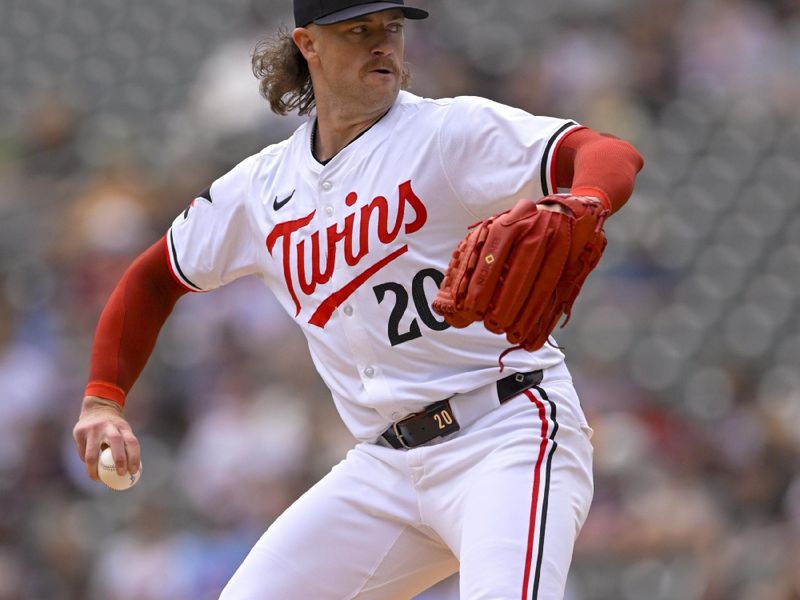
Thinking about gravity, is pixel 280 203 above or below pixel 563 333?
above

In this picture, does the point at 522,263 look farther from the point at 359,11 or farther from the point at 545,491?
the point at 359,11

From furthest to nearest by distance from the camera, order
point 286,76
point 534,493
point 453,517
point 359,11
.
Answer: point 286,76
point 359,11
point 453,517
point 534,493

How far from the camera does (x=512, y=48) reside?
878cm

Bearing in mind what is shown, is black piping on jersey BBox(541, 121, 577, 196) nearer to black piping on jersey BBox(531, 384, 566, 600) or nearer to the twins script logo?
the twins script logo

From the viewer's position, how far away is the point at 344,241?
10.5ft

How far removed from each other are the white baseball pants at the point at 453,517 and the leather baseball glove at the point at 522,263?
0.41 metres

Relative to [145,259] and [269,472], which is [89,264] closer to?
[269,472]

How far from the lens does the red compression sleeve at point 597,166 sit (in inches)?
107

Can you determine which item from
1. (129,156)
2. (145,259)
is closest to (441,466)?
(145,259)

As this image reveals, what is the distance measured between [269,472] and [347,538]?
345 centimetres

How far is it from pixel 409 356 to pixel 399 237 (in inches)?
11.0

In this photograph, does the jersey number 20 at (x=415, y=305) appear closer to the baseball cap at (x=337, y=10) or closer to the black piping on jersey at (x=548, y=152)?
the black piping on jersey at (x=548, y=152)

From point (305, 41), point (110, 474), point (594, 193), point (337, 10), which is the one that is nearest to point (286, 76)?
point (305, 41)

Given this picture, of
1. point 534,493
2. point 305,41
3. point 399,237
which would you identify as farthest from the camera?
point 305,41
